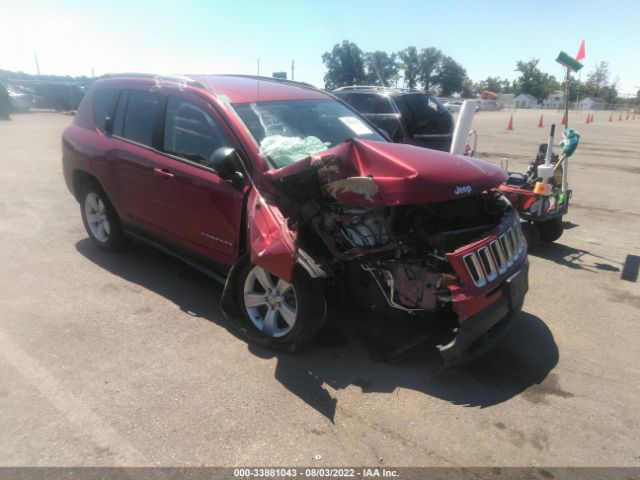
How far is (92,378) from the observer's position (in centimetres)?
316

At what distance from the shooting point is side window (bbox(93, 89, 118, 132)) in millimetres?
5047

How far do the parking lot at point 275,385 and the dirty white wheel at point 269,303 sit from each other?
215 millimetres

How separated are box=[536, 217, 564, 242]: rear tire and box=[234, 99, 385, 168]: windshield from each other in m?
2.56

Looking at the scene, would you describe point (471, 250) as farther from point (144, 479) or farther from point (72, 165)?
point (72, 165)

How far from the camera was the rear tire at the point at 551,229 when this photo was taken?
5781 millimetres

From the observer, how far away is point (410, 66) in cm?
1020

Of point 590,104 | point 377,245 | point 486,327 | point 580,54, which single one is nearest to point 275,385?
point 377,245

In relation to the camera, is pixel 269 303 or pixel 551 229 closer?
pixel 269 303

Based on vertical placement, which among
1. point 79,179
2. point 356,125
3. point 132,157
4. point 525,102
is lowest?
point 525,102

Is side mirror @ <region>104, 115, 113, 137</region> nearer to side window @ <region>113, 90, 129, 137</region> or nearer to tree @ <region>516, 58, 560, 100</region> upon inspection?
side window @ <region>113, 90, 129, 137</region>

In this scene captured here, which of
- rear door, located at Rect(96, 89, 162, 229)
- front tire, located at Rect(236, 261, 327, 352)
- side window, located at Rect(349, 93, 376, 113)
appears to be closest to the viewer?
front tire, located at Rect(236, 261, 327, 352)

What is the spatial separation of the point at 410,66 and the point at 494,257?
808cm

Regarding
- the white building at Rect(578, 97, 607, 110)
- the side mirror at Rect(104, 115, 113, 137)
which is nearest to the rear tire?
the side mirror at Rect(104, 115, 113, 137)

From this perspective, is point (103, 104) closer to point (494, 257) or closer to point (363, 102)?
point (494, 257)
